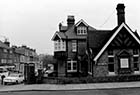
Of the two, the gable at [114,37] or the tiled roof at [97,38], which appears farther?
the tiled roof at [97,38]

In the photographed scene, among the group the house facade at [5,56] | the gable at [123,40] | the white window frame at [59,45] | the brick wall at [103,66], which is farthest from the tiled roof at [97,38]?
the house facade at [5,56]

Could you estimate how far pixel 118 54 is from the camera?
2348 centimetres

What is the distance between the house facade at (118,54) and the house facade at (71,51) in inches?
237

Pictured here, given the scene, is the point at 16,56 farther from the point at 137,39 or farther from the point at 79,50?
the point at 137,39

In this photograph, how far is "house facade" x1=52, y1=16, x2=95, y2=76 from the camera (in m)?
29.4

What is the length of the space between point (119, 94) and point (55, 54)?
17.4 metres

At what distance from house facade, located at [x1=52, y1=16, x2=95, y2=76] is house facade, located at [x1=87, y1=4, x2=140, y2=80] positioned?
19.7 ft

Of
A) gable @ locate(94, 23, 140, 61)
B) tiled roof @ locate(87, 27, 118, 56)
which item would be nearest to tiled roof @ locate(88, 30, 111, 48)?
Answer: tiled roof @ locate(87, 27, 118, 56)

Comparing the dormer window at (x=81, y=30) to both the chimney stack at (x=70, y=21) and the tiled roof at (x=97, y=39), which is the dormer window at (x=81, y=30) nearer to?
the chimney stack at (x=70, y=21)

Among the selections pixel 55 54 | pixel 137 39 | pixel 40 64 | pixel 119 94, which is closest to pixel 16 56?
pixel 40 64

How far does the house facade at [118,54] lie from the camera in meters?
23.1

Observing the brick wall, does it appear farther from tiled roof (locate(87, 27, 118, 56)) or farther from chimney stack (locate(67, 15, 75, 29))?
chimney stack (locate(67, 15, 75, 29))

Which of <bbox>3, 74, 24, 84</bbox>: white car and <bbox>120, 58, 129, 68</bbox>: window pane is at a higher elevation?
<bbox>120, 58, 129, 68</bbox>: window pane

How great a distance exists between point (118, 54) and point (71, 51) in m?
9.27
